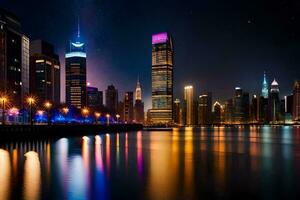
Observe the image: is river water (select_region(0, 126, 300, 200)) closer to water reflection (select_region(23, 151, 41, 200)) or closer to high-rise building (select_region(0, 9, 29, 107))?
water reflection (select_region(23, 151, 41, 200))

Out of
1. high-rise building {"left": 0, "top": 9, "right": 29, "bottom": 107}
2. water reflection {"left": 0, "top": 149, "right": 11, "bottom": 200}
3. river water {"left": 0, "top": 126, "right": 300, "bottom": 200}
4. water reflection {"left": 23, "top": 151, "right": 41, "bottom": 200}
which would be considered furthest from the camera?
high-rise building {"left": 0, "top": 9, "right": 29, "bottom": 107}

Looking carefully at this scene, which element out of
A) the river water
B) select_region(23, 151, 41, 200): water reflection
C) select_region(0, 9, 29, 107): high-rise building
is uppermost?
select_region(0, 9, 29, 107): high-rise building

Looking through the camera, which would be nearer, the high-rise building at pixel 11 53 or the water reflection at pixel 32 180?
the water reflection at pixel 32 180

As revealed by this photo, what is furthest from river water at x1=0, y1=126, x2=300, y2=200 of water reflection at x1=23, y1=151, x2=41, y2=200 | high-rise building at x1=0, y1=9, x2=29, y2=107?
high-rise building at x1=0, y1=9, x2=29, y2=107

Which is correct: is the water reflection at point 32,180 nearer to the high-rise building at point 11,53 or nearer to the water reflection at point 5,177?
the water reflection at point 5,177

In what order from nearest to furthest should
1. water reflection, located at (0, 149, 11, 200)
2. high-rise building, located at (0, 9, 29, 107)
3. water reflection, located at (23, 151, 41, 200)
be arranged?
water reflection, located at (0, 149, 11, 200) < water reflection, located at (23, 151, 41, 200) < high-rise building, located at (0, 9, 29, 107)

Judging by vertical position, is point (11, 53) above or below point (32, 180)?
above

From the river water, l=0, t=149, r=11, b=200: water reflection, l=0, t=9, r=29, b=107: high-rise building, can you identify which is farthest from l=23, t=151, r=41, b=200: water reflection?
l=0, t=9, r=29, b=107: high-rise building

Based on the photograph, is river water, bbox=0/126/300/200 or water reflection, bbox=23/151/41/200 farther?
river water, bbox=0/126/300/200

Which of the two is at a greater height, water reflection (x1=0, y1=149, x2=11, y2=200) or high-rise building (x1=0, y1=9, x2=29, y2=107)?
high-rise building (x1=0, y1=9, x2=29, y2=107)

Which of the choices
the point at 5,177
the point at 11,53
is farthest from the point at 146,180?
the point at 11,53

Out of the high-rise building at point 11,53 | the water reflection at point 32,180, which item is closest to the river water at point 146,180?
the water reflection at point 32,180

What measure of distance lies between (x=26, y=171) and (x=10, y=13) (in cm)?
15143

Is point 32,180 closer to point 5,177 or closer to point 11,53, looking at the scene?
point 5,177
